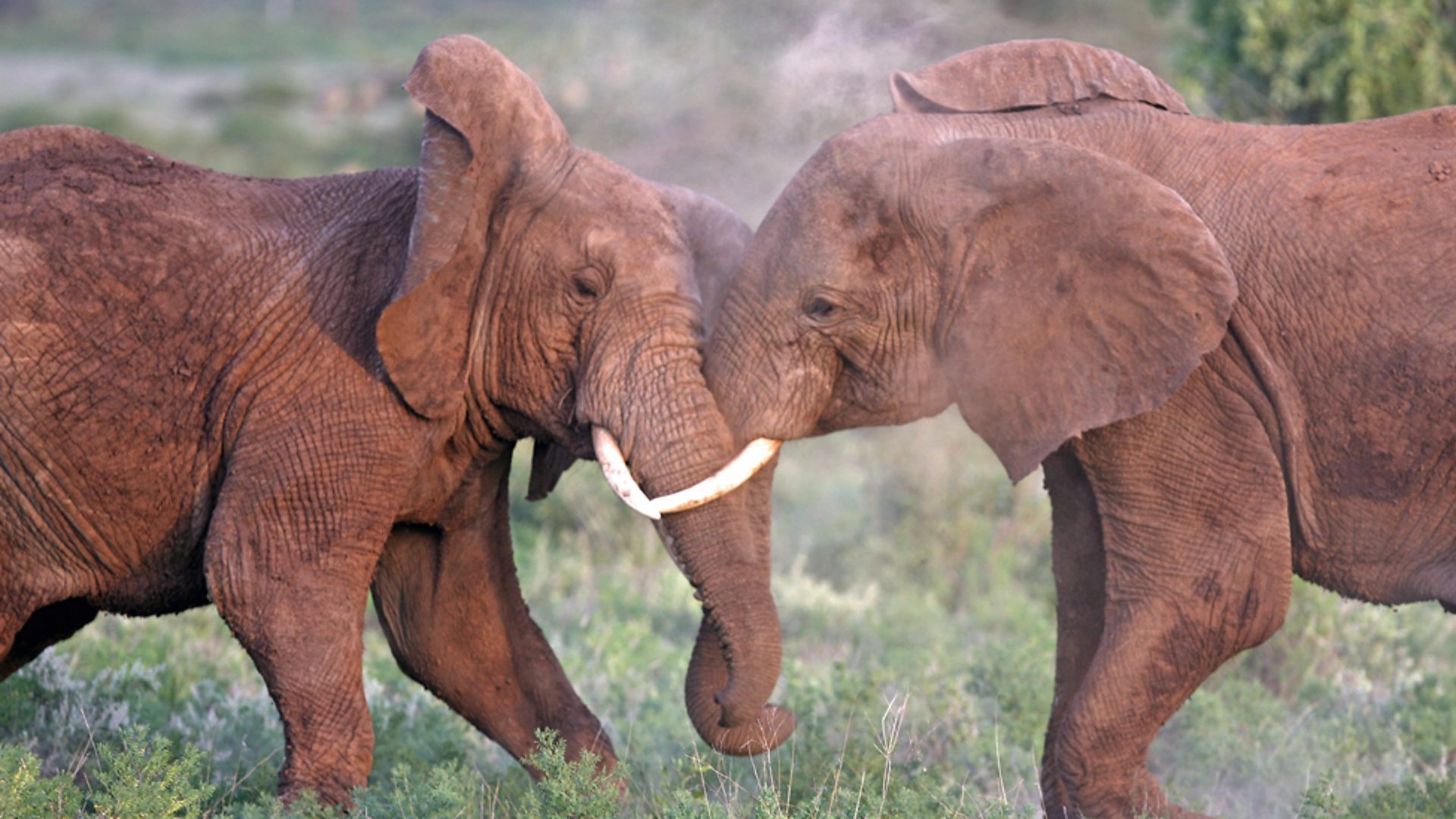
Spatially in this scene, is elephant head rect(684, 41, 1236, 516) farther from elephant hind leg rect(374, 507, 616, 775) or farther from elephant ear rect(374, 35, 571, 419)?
elephant hind leg rect(374, 507, 616, 775)

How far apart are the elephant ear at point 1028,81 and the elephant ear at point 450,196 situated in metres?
1.20

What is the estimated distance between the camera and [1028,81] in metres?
5.40

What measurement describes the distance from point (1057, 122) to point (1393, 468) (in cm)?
140

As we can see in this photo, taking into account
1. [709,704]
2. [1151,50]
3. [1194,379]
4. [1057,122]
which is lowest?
[1151,50]

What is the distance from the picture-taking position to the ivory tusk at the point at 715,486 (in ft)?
17.2

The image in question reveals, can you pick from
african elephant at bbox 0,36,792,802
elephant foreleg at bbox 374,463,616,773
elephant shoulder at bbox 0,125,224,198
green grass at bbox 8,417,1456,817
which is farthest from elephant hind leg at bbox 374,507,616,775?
elephant shoulder at bbox 0,125,224,198

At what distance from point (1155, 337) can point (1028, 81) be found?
98 cm

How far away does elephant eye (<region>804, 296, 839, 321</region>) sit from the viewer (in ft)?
17.1

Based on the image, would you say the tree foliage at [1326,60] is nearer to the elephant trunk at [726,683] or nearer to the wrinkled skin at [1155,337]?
the wrinkled skin at [1155,337]

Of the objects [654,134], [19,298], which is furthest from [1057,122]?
[654,134]

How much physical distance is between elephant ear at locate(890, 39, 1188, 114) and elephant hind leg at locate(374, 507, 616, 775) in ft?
6.89

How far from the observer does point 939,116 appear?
536cm

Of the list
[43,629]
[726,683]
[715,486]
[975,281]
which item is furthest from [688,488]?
[43,629]

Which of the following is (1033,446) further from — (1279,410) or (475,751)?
(475,751)
